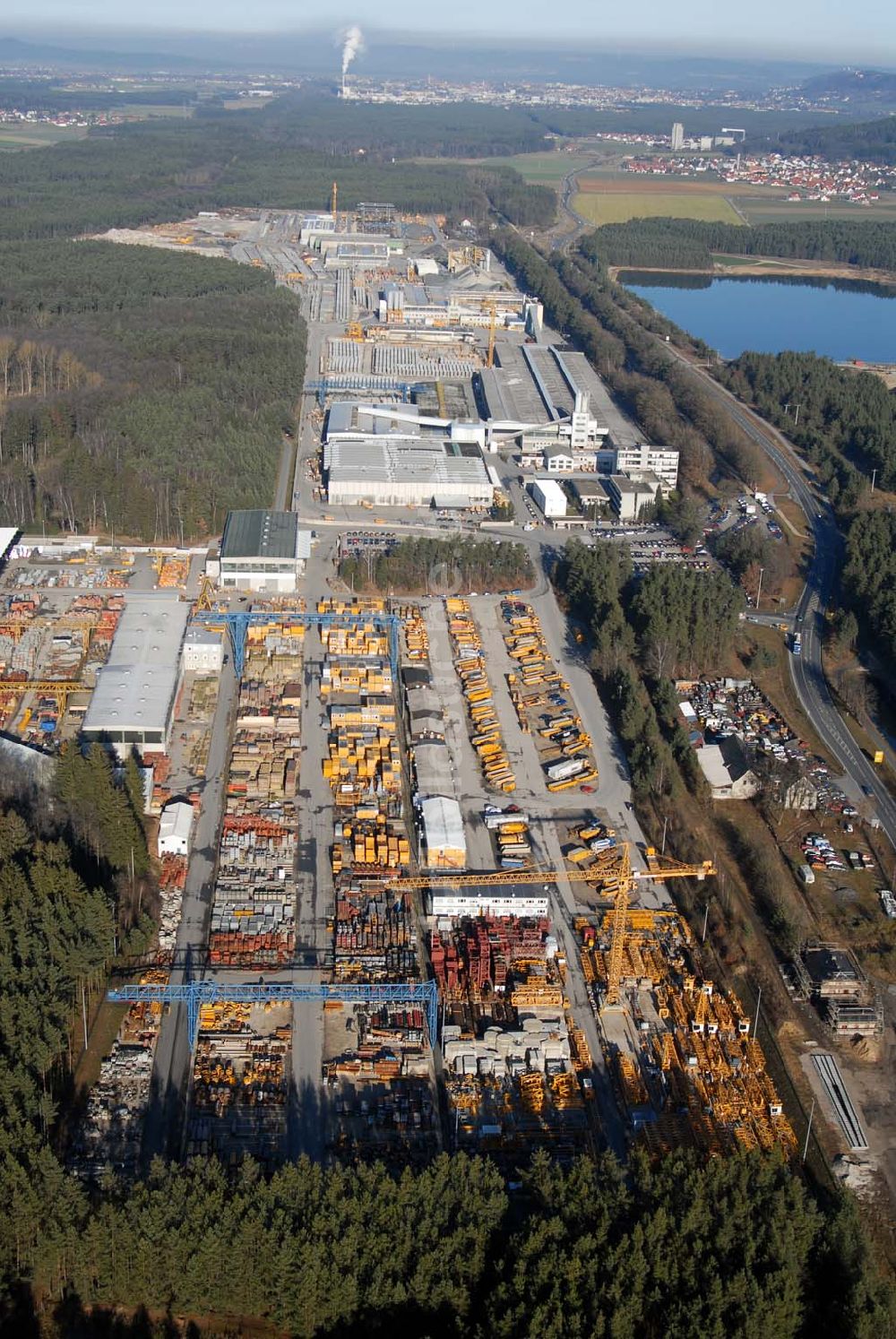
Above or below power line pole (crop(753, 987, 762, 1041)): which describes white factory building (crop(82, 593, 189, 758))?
above

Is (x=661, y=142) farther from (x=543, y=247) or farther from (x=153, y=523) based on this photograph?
(x=153, y=523)

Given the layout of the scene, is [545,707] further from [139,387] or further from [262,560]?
[139,387]

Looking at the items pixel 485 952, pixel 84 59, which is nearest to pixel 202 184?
pixel 485 952

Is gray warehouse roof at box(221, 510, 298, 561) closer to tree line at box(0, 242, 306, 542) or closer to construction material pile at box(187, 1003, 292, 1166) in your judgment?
tree line at box(0, 242, 306, 542)

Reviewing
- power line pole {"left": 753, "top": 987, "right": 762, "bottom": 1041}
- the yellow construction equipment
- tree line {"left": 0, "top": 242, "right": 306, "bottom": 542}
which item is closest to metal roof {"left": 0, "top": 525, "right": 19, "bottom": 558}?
tree line {"left": 0, "top": 242, "right": 306, "bottom": 542}

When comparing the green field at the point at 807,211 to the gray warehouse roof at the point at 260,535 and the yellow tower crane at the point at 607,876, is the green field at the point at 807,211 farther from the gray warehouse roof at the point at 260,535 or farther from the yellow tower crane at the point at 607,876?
the yellow tower crane at the point at 607,876

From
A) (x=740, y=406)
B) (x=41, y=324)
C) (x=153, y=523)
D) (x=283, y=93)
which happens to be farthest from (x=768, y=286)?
(x=283, y=93)
